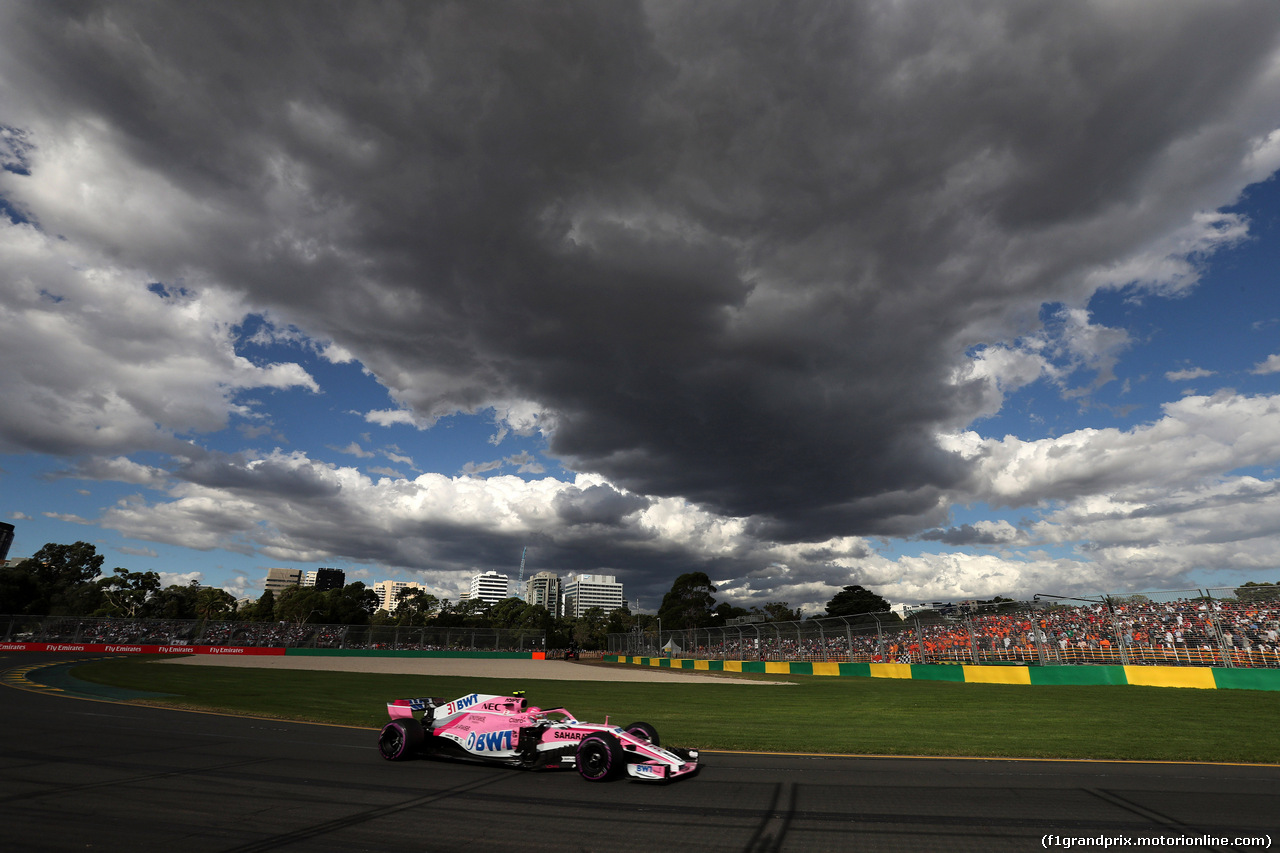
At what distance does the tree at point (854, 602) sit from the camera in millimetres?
111500

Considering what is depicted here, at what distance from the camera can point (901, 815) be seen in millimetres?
6867

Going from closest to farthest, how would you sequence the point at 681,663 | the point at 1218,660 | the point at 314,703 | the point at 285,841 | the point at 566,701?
the point at 285,841, the point at 314,703, the point at 566,701, the point at 1218,660, the point at 681,663

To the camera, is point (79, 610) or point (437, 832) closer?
point (437, 832)

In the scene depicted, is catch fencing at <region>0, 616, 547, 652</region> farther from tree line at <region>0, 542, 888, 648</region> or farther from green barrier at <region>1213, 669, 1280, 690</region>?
green barrier at <region>1213, 669, 1280, 690</region>

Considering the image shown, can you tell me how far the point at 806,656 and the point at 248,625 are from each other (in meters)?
54.2

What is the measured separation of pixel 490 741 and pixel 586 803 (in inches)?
109

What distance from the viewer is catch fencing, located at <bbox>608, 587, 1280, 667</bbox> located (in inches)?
819

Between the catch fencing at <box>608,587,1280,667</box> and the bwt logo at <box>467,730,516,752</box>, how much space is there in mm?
22695

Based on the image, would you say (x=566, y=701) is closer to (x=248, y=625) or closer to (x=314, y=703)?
(x=314, y=703)

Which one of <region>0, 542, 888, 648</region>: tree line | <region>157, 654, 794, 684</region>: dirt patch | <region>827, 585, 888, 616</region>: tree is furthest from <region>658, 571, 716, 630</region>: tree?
<region>157, 654, 794, 684</region>: dirt patch

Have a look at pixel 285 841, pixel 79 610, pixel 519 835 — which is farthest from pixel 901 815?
pixel 79 610

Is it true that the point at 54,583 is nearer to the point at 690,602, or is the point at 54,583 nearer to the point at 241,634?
the point at 241,634

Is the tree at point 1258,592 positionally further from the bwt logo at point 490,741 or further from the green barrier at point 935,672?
the bwt logo at point 490,741

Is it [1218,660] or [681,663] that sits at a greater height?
[1218,660]
